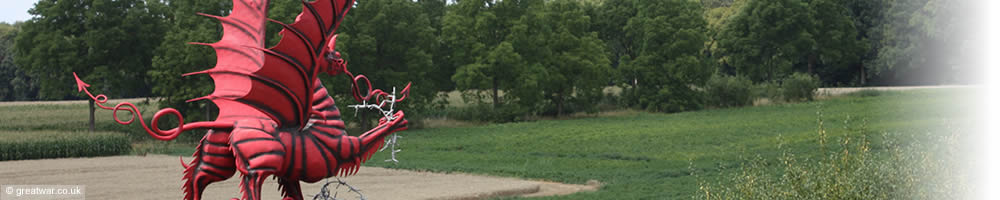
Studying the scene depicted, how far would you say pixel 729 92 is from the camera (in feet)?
157

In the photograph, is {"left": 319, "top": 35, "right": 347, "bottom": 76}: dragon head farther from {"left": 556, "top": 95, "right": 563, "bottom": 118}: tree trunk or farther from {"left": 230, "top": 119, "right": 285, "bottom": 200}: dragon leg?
{"left": 556, "top": 95, "right": 563, "bottom": 118}: tree trunk

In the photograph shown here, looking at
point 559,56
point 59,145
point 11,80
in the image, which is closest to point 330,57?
point 59,145

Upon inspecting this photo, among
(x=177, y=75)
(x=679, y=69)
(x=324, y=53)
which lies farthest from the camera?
(x=679, y=69)

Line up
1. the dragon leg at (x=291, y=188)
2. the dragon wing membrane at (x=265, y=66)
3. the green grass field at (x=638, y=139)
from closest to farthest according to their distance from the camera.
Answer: the dragon wing membrane at (x=265, y=66) < the dragon leg at (x=291, y=188) < the green grass field at (x=638, y=139)

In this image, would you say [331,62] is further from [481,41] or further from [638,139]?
[481,41]

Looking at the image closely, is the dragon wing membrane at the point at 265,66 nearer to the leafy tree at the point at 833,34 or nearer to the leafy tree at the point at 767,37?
the leafy tree at the point at 767,37

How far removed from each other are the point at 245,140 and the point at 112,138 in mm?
25371

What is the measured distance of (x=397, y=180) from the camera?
22375mm

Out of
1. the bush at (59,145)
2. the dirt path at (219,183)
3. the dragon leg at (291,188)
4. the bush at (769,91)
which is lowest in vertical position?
the dirt path at (219,183)

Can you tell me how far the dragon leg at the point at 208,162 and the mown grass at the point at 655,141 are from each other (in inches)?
418

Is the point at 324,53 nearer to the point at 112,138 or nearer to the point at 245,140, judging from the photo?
the point at 245,140

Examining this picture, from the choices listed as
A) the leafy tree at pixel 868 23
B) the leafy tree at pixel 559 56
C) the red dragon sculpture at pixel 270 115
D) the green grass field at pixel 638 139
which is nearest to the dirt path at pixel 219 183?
the green grass field at pixel 638 139

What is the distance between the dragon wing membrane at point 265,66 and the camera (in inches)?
371

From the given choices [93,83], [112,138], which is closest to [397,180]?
[112,138]
